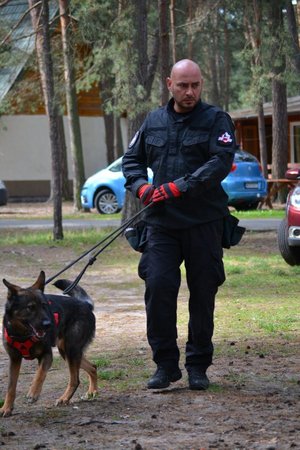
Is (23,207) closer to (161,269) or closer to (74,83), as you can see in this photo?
(74,83)

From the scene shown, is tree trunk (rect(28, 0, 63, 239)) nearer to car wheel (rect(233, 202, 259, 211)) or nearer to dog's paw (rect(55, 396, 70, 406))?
car wheel (rect(233, 202, 259, 211))

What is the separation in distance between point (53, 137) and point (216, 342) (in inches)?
413

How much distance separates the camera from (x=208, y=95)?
58406 mm

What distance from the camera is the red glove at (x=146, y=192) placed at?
6.94 metres

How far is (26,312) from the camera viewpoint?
6.56m

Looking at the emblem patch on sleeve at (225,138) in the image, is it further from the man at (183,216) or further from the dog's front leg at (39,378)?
the dog's front leg at (39,378)

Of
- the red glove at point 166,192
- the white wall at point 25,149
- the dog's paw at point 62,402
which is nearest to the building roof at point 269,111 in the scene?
the white wall at point 25,149

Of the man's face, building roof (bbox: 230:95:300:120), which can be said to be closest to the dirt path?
the man's face

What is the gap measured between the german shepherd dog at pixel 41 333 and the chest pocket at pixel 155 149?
106cm

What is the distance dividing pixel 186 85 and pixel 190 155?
450 mm

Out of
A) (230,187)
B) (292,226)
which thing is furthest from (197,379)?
(230,187)

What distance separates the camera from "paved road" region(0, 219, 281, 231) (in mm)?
22391

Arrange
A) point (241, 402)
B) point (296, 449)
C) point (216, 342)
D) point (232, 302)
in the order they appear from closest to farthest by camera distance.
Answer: point (296, 449)
point (241, 402)
point (216, 342)
point (232, 302)

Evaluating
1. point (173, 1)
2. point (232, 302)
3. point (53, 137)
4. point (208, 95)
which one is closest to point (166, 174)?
point (232, 302)
